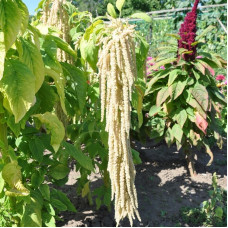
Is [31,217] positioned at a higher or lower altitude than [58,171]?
lower

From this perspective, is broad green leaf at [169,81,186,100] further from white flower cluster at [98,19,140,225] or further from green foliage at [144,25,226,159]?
white flower cluster at [98,19,140,225]

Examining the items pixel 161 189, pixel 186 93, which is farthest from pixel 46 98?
pixel 161 189

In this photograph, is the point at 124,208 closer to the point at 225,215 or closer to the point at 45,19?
the point at 45,19

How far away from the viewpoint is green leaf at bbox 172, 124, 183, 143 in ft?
8.72

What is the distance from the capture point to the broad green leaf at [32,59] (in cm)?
99

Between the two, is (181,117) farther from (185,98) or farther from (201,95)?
(201,95)

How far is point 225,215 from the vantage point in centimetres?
240

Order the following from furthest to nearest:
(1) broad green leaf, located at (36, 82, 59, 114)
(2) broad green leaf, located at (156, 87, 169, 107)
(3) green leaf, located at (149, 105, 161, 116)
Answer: (3) green leaf, located at (149, 105, 161, 116), (2) broad green leaf, located at (156, 87, 169, 107), (1) broad green leaf, located at (36, 82, 59, 114)

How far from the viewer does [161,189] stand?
2803 mm

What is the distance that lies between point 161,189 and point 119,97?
198 centimetres

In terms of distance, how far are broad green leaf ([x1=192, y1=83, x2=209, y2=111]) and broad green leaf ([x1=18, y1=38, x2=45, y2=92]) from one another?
5.83ft

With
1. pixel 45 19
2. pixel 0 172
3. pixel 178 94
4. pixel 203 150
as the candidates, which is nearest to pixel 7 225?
pixel 0 172

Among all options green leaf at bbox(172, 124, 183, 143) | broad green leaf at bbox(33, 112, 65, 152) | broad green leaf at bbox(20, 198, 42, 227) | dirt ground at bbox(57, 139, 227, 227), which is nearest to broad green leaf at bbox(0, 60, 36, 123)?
broad green leaf at bbox(33, 112, 65, 152)

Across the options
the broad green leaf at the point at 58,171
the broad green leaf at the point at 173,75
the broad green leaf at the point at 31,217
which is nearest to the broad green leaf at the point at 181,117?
the broad green leaf at the point at 173,75
